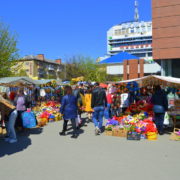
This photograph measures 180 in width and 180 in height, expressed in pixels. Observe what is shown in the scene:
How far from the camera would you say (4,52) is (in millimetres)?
21531

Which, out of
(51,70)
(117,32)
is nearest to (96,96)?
(51,70)

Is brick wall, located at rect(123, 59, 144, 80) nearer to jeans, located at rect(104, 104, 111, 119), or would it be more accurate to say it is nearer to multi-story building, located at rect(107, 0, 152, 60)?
jeans, located at rect(104, 104, 111, 119)

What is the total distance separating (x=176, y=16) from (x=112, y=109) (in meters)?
10.3

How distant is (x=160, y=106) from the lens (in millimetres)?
7512

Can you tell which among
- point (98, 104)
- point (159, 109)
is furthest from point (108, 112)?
point (159, 109)

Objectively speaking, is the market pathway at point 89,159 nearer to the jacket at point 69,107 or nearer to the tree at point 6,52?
the jacket at point 69,107

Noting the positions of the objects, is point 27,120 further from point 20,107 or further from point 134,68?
point 134,68

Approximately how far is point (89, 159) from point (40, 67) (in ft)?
261

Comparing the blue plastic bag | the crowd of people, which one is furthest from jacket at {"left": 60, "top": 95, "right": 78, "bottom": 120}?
the blue plastic bag


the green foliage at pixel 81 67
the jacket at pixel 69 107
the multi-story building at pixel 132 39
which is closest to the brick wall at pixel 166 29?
the jacket at pixel 69 107

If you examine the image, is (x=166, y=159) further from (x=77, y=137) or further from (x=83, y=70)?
(x=83, y=70)

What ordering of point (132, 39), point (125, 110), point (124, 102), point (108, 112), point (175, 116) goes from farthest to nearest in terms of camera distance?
1. point (132, 39)
2. point (125, 110)
3. point (124, 102)
4. point (108, 112)
5. point (175, 116)

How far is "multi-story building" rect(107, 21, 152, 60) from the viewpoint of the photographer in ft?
405

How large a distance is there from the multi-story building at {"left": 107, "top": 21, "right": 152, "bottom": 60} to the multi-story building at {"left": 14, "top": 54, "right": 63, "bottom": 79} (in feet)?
147
